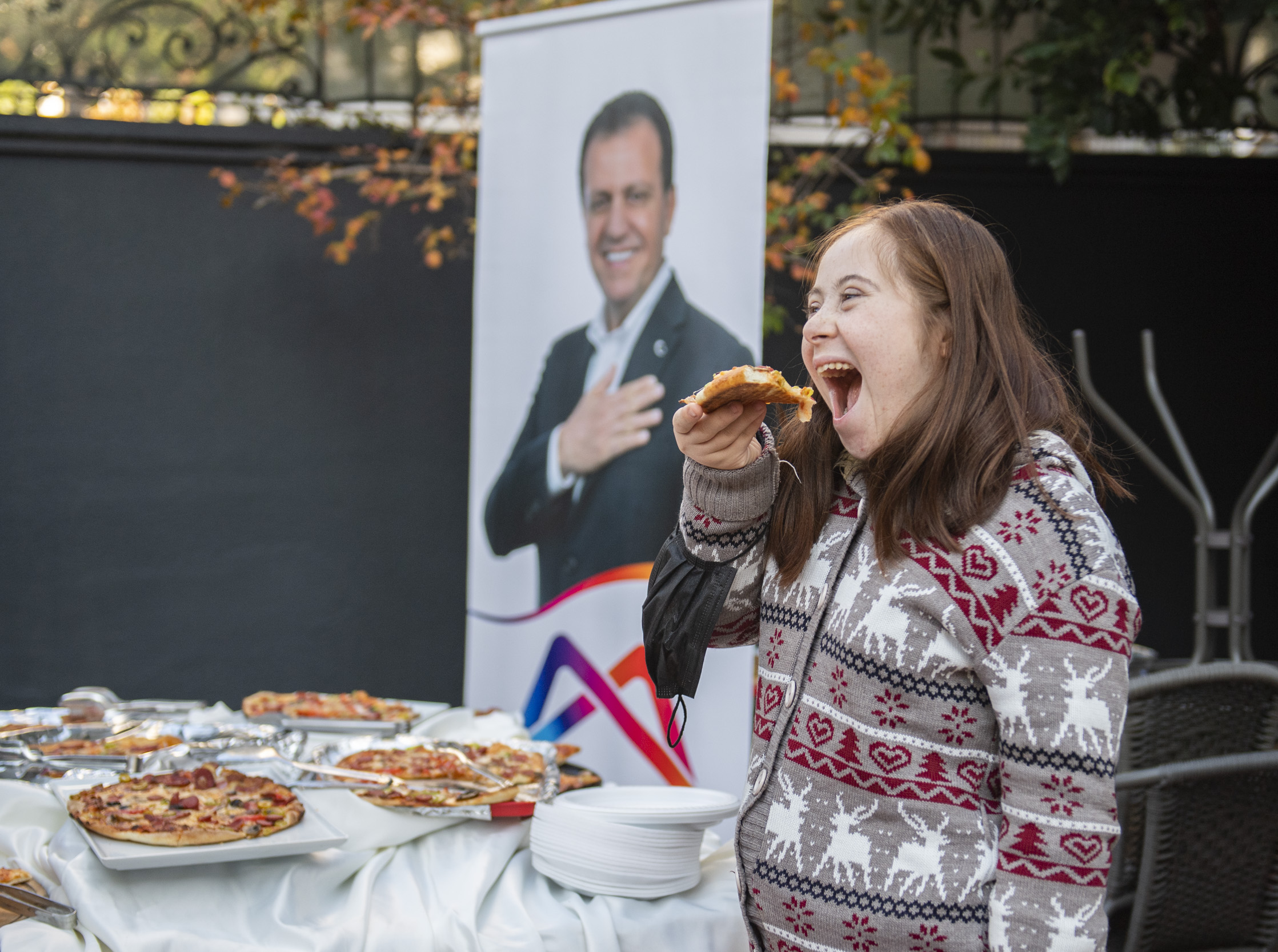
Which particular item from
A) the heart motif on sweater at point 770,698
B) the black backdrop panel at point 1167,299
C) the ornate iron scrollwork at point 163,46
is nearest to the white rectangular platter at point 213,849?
the heart motif on sweater at point 770,698

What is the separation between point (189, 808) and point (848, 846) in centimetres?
121

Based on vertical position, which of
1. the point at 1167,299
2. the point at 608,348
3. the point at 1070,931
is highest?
the point at 1167,299

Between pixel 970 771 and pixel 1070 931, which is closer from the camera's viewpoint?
pixel 1070 931

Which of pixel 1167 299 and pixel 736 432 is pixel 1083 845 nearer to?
pixel 736 432

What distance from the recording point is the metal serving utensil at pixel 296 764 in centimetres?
204

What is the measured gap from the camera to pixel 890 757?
3.86 ft

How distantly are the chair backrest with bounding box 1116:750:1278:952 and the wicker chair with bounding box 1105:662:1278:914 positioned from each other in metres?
0.30

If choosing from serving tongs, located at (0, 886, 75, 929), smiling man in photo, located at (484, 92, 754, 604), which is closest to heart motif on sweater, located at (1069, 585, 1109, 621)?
serving tongs, located at (0, 886, 75, 929)

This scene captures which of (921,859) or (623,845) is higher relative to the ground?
(921,859)

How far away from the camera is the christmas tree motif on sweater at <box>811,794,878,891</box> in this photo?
1.18 m

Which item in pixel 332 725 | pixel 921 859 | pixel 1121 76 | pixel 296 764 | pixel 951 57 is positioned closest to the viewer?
pixel 921 859

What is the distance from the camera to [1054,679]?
109cm

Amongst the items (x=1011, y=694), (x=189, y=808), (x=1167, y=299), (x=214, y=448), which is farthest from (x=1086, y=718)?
(x=214, y=448)

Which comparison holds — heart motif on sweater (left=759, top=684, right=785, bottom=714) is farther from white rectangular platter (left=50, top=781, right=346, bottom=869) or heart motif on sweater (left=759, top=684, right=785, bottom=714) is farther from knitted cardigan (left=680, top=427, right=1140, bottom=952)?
white rectangular platter (left=50, top=781, right=346, bottom=869)
